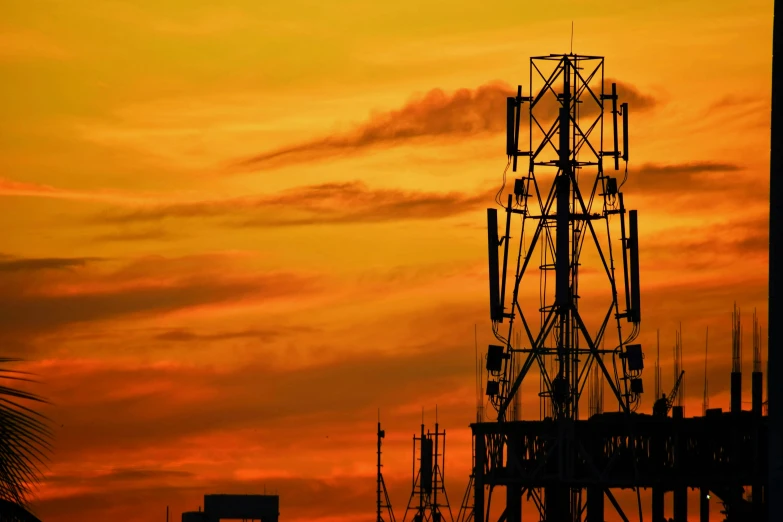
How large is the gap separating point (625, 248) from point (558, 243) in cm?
469

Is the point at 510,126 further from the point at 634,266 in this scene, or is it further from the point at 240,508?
the point at 240,508

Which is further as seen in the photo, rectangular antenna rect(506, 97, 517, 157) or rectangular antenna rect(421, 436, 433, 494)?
rectangular antenna rect(421, 436, 433, 494)

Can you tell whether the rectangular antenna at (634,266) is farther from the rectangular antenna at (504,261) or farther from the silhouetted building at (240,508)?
the silhouetted building at (240,508)

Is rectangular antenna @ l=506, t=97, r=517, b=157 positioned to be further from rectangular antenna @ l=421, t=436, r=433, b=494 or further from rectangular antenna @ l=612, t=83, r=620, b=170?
rectangular antenna @ l=421, t=436, r=433, b=494

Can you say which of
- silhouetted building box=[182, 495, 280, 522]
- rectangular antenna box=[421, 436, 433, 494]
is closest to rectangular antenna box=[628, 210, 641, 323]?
rectangular antenna box=[421, 436, 433, 494]

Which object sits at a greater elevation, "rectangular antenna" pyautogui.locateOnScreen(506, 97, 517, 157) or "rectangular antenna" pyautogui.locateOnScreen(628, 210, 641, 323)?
"rectangular antenna" pyautogui.locateOnScreen(506, 97, 517, 157)

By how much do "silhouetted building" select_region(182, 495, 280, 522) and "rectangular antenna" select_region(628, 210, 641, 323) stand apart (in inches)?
2255

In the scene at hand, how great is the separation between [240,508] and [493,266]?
179 ft

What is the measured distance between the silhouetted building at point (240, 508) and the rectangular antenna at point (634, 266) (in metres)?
57.3

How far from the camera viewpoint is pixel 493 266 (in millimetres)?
95750

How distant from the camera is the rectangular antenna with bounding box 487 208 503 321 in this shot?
95000mm

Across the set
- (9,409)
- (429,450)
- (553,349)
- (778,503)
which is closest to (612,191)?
(553,349)

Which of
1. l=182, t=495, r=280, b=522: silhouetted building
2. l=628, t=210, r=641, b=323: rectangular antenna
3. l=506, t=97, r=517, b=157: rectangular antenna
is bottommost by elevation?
l=182, t=495, r=280, b=522: silhouetted building

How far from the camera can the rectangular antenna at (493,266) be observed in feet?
312
